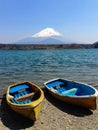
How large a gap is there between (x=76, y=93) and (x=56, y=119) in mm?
2861

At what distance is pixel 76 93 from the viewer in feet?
35.5

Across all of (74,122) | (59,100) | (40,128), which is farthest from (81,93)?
(40,128)

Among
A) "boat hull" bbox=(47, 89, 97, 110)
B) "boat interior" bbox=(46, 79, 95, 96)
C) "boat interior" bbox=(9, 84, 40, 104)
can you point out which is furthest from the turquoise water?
"boat hull" bbox=(47, 89, 97, 110)

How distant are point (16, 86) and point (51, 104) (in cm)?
306

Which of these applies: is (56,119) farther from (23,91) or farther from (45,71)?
(45,71)

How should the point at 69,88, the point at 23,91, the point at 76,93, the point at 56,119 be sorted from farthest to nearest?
the point at 69,88
the point at 23,91
the point at 76,93
the point at 56,119

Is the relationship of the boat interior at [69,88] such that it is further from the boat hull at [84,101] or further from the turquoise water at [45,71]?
the turquoise water at [45,71]

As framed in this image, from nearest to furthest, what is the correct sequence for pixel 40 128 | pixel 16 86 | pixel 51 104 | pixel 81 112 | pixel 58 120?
pixel 40 128 < pixel 58 120 < pixel 81 112 < pixel 51 104 < pixel 16 86

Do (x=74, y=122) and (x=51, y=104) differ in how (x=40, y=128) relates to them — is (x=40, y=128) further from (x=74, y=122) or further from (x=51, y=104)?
(x=51, y=104)

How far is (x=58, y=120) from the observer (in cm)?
825

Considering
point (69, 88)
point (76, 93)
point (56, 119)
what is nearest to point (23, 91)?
point (69, 88)

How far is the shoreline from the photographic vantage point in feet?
25.2

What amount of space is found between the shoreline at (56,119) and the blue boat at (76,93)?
409 millimetres

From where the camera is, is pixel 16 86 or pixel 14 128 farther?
pixel 16 86
